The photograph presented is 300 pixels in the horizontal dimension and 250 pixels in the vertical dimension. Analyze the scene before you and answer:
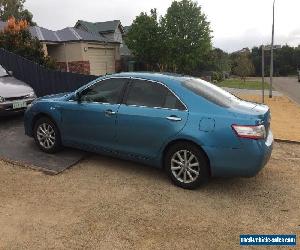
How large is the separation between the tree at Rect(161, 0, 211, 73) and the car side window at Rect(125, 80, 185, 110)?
953 inches

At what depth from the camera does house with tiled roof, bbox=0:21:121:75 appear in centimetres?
2388

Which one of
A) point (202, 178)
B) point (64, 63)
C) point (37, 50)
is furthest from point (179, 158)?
point (64, 63)

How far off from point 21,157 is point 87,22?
2805cm

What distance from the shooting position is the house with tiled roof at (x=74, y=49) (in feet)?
78.3

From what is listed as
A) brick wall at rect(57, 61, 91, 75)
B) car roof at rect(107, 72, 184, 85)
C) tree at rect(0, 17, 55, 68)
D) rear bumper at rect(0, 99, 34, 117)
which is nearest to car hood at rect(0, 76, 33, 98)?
rear bumper at rect(0, 99, 34, 117)

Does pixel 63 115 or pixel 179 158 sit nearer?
pixel 179 158

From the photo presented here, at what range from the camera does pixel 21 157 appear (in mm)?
6547

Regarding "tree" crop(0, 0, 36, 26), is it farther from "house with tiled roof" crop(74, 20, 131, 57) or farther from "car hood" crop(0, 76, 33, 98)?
"car hood" crop(0, 76, 33, 98)

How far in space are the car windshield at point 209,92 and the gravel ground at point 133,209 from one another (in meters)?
1.28

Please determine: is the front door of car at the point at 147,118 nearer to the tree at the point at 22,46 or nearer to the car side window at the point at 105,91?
the car side window at the point at 105,91

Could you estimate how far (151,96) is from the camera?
5.70 m

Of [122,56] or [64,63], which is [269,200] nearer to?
[64,63]

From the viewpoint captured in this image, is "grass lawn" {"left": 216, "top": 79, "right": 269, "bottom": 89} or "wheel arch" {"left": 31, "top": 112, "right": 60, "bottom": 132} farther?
"grass lawn" {"left": 216, "top": 79, "right": 269, "bottom": 89}

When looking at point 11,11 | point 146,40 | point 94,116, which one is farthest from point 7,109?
point 11,11
